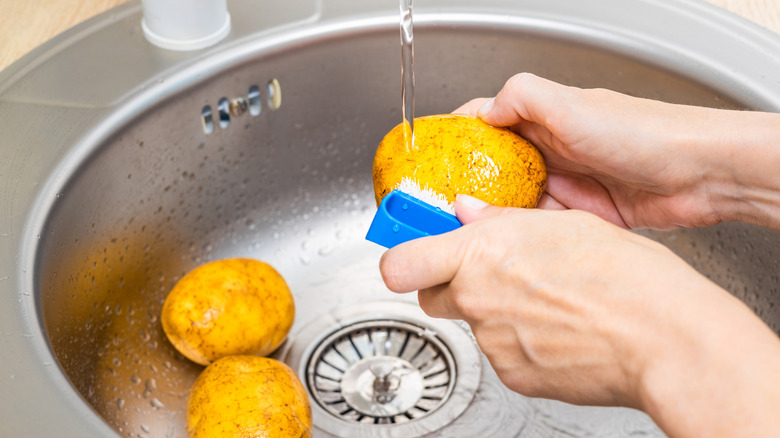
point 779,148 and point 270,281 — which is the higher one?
point 779,148

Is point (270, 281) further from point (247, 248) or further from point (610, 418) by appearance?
point (610, 418)

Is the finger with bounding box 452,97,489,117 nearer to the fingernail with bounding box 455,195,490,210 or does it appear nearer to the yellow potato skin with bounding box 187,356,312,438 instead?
the fingernail with bounding box 455,195,490,210

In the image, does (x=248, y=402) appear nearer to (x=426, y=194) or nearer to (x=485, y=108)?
(x=426, y=194)

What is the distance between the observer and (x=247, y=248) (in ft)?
3.77

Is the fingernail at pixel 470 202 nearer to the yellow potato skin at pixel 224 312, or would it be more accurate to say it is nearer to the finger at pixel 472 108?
the finger at pixel 472 108

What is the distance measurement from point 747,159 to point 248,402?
1.89 ft

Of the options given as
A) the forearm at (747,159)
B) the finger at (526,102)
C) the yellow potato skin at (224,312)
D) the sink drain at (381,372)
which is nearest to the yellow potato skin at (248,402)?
the yellow potato skin at (224,312)

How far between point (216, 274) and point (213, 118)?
0.82 feet

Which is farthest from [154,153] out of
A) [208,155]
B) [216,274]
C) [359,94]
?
[359,94]

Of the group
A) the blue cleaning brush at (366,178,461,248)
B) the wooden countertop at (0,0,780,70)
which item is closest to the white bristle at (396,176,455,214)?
the blue cleaning brush at (366,178,461,248)

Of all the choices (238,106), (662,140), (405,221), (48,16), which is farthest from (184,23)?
(662,140)

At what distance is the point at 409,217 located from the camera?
0.68 meters

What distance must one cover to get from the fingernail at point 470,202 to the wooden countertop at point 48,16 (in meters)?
0.66

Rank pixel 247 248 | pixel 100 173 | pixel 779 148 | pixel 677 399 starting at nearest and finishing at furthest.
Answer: pixel 677 399 < pixel 779 148 < pixel 100 173 < pixel 247 248
